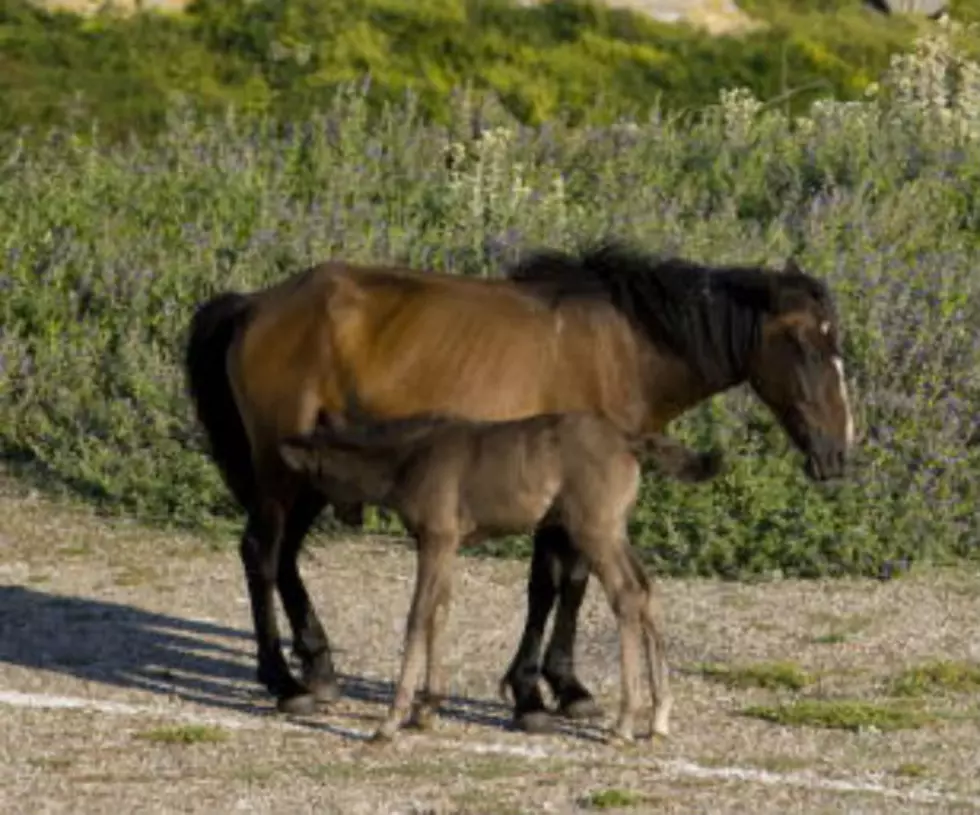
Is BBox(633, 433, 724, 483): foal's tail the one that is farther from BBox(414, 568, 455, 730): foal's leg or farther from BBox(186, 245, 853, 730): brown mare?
BBox(414, 568, 455, 730): foal's leg

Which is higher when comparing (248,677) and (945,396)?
(945,396)

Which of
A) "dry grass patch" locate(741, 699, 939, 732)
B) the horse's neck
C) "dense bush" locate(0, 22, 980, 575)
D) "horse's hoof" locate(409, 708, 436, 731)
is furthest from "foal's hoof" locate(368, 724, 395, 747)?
"dense bush" locate(0, 22, 980, 575)

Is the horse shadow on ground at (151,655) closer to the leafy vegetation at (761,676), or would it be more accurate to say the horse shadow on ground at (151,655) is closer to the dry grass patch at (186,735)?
the dry grass patch at (186,735)

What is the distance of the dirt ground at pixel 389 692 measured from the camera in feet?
31.2

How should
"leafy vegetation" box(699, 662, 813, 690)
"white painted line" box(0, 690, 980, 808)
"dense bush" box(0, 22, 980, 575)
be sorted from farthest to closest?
"dense bush" box(0, 22, 980, 575), "leafy vegetation" box(699, 662, 813, 690), "white painted line" box(0, 690, 980, 808)

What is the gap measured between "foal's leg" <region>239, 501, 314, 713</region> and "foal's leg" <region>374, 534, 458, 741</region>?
3.12 ft

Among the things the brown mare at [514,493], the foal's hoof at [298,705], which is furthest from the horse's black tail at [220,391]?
the brown mare at [514,493]

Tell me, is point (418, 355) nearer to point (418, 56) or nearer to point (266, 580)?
point (266, 580)

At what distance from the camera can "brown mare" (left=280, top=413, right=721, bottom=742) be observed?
34.4 feet

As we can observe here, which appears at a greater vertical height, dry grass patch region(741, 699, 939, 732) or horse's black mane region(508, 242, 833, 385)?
horse's black mane region(508, 242, 833, 385)

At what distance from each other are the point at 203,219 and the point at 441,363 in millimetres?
6253

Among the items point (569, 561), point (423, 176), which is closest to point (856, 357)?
point (423, 176)

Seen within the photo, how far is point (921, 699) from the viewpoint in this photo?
11.6m

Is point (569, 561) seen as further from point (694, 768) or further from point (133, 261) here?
point (133, 261)
